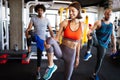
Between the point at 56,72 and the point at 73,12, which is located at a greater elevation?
the point at 73,12

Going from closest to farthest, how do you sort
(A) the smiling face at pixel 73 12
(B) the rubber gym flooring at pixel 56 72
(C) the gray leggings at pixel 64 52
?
Result: (C) the gray leggings at pixel 64 52 → (A) the smiling face at pixel 73 12 → (B) the rubber gym flooring at pixel 56 72

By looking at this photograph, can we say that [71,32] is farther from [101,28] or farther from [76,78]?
[76,78]

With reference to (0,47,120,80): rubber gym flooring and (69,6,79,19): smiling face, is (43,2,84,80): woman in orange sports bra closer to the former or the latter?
(69,6,79,19): smiling face

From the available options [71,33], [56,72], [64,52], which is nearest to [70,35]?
[71,33]

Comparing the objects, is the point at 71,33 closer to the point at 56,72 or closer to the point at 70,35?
the point at 70,35

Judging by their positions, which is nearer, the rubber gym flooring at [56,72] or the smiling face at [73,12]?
the smiling face at [73,12]

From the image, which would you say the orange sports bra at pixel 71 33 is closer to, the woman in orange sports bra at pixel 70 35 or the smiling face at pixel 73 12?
the woman in orange sports bra at pixel 70 35

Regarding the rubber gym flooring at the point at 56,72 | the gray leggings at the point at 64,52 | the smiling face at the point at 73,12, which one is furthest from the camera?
the rubber gym flooring at the point at 56,72

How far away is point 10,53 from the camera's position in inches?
231

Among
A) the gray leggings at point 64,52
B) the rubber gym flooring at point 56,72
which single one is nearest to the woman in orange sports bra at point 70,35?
the gray leggings at point 64,52

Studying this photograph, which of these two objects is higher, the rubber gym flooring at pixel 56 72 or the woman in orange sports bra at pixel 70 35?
the woman in orange sports bra at pixel 70 35

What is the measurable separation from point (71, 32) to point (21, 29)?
4416 mm

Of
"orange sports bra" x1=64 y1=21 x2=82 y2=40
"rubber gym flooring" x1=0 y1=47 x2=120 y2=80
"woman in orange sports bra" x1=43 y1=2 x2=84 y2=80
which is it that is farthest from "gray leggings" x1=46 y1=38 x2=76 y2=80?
"rubber gym flooring" x1=0 y1=47 x2=120 y2=80

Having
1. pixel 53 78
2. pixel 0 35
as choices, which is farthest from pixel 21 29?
pixel 53 78
